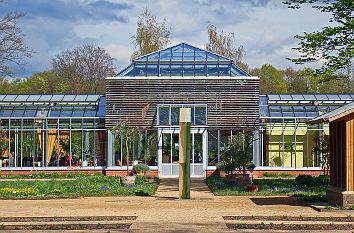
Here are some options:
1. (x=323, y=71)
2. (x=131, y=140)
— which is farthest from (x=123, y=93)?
(x=323, y=71)

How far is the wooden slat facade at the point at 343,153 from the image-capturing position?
20047 mm

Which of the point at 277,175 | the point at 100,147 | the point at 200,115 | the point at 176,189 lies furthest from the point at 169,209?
the point at 100,147

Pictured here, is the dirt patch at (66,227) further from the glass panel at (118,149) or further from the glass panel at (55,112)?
the glass panel at (55,112)

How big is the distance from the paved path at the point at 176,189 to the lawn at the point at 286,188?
0.35m

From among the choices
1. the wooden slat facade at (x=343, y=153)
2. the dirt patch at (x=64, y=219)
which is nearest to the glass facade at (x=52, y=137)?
the wooden slat facade at (x=343, y=153)

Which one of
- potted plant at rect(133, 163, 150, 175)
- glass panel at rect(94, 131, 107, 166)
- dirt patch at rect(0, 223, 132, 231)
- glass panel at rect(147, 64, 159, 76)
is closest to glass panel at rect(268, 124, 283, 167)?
glass panel at rect(147, 64, 159, 76)

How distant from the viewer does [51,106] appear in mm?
41000

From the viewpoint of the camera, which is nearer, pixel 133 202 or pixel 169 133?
pixel 133 202

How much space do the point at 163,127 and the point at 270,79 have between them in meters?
37.4

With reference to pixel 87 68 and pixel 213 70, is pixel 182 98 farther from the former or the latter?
pixel 87 68

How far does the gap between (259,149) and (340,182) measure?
1785 cm

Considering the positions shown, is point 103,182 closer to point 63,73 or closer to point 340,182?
point 340,182

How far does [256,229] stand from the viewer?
51.5 feet

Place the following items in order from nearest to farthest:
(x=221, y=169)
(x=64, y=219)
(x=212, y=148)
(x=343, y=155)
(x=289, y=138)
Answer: (x=64, y=219)
(x=343, y=155)
(x=221, y=169)
(x=212, y=148)
(x=289, y=138)
